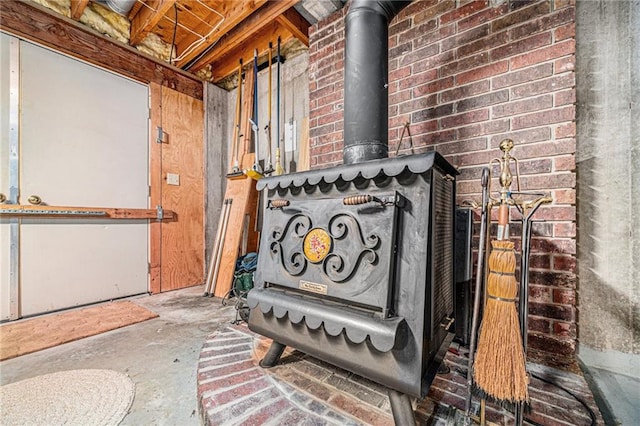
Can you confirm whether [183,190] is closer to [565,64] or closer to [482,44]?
[482,44]

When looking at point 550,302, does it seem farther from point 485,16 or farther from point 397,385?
point 485,16

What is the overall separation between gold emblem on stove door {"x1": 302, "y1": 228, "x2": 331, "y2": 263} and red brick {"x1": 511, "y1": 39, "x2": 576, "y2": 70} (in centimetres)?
131

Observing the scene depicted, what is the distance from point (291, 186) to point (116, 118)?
2.64 metres

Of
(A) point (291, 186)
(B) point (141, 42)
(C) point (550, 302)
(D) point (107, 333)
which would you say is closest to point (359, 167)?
(A) point (291, 186)

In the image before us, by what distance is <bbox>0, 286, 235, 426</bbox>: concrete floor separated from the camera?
112cm

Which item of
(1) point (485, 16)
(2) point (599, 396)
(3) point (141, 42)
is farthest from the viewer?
(3) point (141, 42)

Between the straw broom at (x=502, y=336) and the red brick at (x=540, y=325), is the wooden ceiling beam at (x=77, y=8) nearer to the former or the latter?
the straw broom at (x=502, y=336)

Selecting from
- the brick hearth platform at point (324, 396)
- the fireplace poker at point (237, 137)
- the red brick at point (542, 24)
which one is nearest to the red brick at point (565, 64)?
the red brick at point (542, 24)

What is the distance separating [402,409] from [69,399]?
144cm

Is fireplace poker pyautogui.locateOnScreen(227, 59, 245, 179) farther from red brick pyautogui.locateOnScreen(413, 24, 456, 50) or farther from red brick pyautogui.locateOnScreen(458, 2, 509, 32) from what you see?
red brick pyautogui.locateOnScreen(458, 2, 509, 32)

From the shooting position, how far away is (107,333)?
185cm

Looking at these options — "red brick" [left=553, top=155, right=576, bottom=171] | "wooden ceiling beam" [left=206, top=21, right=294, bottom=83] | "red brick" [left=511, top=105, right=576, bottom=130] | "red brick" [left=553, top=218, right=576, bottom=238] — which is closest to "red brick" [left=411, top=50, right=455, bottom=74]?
"red brick" [left=511, top=105, right=576, bottom=130]

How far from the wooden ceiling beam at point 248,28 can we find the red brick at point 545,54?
1.55 metres

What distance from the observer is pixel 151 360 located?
1491 mm
